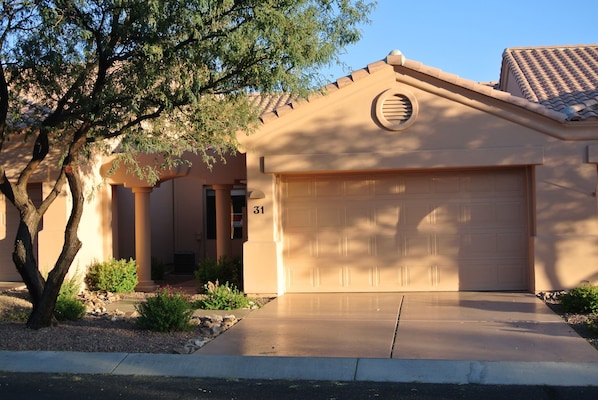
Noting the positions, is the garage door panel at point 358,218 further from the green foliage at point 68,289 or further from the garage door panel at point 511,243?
the green foliage at point 68,289

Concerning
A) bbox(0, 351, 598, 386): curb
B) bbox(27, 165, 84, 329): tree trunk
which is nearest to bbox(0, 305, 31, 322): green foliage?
bbox(27, 165, 84, 329): tree trunk

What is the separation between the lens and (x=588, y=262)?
13.5 m

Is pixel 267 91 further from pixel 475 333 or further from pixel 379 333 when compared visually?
pixel 475 333

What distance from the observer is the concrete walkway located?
8.18 metres

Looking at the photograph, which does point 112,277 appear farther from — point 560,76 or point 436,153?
point 560,76

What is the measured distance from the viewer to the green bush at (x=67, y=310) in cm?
1138

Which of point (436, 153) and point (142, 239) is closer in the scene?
point (436, 153)

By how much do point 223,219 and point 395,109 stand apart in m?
Result: 5.27

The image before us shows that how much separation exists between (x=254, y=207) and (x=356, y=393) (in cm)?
733

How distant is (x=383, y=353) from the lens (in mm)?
9055

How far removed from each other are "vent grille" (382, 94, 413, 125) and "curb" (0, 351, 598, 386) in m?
6.42

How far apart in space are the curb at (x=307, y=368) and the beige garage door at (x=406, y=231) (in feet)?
19.6

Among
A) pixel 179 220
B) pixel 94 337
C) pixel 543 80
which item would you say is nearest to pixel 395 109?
pixel 543 80

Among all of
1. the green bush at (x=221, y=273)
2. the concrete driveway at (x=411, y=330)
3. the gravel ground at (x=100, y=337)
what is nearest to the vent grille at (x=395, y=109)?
the concrete driveway at (x=411, y=330)
